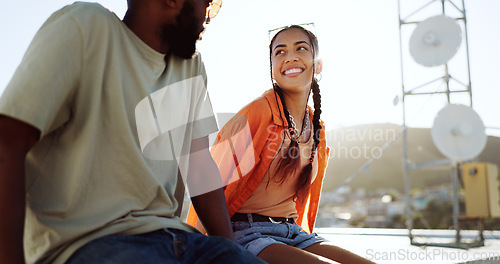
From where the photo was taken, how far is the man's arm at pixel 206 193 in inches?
57.0

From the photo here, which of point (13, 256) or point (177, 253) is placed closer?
point (13, 256)

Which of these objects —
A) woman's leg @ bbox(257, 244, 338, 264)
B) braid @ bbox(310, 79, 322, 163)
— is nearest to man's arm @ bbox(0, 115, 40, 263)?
woman's leg @ bbox(257, 244, 338, 264)

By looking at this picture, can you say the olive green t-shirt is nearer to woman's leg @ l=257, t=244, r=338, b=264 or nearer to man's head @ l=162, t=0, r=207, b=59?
man's head @ l=162, t=0, r=207, b=59

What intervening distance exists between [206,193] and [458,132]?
4.69 m

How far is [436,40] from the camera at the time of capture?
18.1 feet

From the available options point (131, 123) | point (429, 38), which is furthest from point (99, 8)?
point (429, 38)

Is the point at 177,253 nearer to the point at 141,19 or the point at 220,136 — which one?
the point at 141,19

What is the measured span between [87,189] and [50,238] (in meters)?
0.13

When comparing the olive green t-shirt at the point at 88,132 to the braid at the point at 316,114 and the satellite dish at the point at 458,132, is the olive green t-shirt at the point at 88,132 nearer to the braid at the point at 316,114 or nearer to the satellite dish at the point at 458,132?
the braid at the point at 316,114

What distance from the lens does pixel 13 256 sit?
2.89ft

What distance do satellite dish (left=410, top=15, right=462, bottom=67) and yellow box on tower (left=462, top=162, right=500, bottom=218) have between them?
1.44 meters

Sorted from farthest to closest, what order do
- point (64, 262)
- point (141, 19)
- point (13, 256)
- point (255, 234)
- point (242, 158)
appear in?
point (242, 158)
point (255, 234)
point (141, 19)
point (64, 262)
point (13, 256)

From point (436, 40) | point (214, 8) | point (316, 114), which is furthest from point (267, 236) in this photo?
point (436, 40)

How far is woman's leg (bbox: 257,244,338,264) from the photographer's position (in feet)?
5.41
